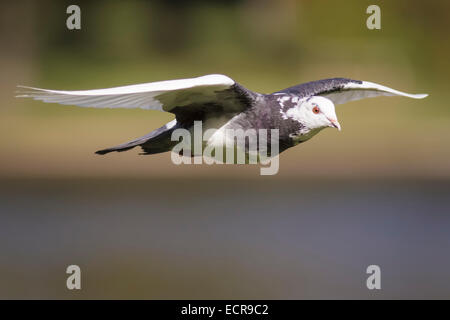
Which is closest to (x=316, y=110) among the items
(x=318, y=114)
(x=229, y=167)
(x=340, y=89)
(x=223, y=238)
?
(x=318, y=114)

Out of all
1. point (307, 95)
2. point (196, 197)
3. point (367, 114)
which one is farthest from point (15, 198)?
point (307, 95)

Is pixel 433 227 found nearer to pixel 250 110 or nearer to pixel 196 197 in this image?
pixel 196 197

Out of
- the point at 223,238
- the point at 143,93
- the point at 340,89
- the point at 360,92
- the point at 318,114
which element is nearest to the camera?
the point at 143,93

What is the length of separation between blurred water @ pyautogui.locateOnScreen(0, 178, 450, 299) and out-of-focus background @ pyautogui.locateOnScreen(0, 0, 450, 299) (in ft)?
0.10

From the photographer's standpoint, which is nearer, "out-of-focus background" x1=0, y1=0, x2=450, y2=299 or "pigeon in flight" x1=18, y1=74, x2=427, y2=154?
"pigeon in flight" x1=18, y1=74, x2=427, y2=154

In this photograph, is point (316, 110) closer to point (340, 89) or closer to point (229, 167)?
point (340, 89)

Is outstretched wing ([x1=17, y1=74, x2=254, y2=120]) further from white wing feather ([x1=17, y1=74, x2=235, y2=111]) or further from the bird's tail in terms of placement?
the bird's tail

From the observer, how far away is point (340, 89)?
3.36 m

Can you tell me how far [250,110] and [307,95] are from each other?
0.30 m

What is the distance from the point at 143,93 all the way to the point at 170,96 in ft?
0.35

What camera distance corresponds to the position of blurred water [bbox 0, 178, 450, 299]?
6.32 metres

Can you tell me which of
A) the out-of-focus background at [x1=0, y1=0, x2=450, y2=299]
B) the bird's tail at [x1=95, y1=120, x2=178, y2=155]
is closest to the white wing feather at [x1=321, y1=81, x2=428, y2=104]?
the bird's tail at [x1=95, y1=120, x2=178, y2=155]

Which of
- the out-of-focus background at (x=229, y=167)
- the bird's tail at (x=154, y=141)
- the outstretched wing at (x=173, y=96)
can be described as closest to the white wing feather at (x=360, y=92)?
the outstretched wing at (x=173, y=96)

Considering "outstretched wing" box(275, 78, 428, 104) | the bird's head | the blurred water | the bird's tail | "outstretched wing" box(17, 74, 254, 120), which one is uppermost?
"outstretched wing" box(275, 78, 428, 104)
